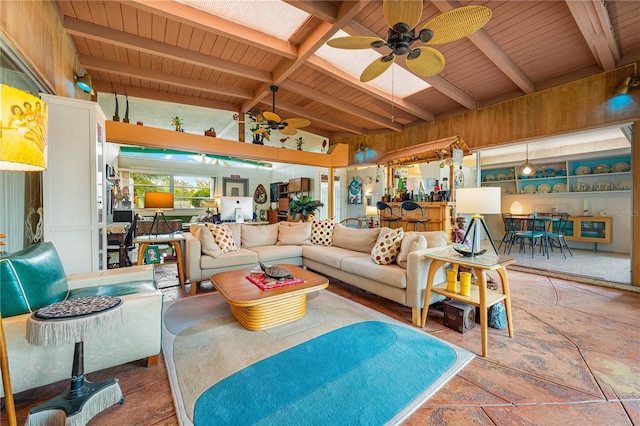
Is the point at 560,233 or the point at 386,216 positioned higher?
the point at 386,216

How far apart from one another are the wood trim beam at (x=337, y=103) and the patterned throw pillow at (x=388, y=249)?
3.08m

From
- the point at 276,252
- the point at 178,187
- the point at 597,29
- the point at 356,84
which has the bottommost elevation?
the point at 276,252

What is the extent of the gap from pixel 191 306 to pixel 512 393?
2850 mm

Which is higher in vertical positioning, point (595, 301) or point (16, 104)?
point (16, 104)

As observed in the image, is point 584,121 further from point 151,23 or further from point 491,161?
point 151,23

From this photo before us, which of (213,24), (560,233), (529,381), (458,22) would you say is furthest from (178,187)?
(560,233)

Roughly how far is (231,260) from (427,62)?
3231mm

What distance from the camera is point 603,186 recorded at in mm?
5641

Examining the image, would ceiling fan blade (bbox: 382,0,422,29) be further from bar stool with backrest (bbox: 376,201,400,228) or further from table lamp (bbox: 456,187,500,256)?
bar stool with backrest (bbox: 376,201,400,228)

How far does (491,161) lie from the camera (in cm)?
739

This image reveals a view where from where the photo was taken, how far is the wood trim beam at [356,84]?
12.0 feet

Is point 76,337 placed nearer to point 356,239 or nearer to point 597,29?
point 356,239

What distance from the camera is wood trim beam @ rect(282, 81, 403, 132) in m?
4.50

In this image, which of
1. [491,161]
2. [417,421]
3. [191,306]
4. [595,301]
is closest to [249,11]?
[191,306]
